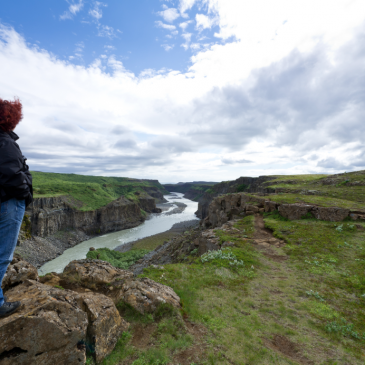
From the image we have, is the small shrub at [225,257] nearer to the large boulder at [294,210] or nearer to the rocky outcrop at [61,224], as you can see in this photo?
the large boulder at [294,210]

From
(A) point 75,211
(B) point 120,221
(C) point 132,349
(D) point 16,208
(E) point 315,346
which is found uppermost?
(D) point 16,208

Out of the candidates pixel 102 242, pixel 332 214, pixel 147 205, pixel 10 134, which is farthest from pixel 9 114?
pixel 147 205

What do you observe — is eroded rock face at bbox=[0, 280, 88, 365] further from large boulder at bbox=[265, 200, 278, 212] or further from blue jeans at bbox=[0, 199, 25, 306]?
large boulder at bbox=[265, 200, 278, 212]

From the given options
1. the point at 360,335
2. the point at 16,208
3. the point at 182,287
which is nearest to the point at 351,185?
the point at 360,335

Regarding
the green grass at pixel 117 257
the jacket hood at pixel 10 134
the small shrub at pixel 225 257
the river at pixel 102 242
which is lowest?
the river at pixel 102 242

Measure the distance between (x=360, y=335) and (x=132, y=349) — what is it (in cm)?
892

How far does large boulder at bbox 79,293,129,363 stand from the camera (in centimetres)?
545

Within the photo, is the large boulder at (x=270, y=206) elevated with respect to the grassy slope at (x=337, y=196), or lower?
lower

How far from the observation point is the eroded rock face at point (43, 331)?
419 cm

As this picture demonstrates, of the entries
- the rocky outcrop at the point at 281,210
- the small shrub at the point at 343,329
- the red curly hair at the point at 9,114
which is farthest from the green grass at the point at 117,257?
the red curly hair at the point at 9,114

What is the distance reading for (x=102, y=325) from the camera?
5.77 m

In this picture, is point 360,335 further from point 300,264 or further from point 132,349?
point 132,349

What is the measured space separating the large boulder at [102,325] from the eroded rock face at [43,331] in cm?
48

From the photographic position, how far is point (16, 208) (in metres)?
4.46
